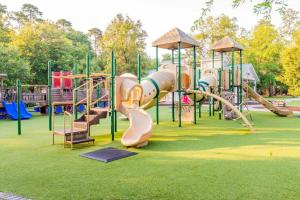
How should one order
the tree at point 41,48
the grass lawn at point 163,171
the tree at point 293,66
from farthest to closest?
the tree at point 41,48 → the tree at point 293,66 → the grass lawn at point 163,171

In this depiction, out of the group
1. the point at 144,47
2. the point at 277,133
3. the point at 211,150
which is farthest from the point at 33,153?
the point at 144,47

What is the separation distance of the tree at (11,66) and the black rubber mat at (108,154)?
741 inches

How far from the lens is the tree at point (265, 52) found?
160 feet

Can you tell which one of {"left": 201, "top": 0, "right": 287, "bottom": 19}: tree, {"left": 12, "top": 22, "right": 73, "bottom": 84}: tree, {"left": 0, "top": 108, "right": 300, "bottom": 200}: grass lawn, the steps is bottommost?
{"left": 0, "top": 108, "right": 300, "bottom": 200}: grass lawn

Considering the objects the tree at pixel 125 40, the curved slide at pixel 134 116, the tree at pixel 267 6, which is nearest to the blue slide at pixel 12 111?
the curved slide at pixel 134 116

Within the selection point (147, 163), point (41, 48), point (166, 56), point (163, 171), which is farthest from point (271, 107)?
point (166, 56)

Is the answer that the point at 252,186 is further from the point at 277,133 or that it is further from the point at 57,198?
the point at 277,133

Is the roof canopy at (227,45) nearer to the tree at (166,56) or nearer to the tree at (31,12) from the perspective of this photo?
the tree at (31,12)

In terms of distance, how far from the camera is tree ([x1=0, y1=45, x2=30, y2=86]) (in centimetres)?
2249

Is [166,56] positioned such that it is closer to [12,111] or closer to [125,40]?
[125,40]

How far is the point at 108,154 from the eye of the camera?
6.85 meters

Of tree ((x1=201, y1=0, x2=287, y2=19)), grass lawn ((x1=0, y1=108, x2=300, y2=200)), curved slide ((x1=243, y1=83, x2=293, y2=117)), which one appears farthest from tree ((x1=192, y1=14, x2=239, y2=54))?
tree ((x1=201, y1=0, x2=287, y2=19))

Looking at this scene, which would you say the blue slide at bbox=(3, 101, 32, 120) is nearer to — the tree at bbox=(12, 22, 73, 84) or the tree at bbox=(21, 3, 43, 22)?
the tree at bbox=(12, 22, 73, 84)

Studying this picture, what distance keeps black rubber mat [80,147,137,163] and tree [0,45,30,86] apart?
18.8 metres
